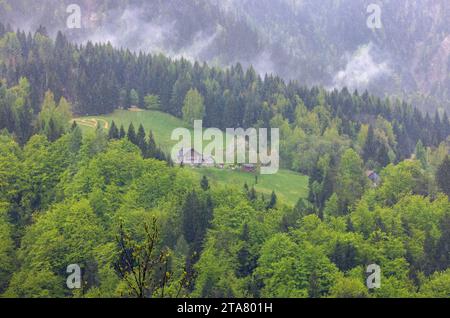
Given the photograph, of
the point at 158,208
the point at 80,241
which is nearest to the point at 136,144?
the point at 158,208

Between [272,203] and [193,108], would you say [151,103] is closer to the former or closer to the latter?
[193,108]

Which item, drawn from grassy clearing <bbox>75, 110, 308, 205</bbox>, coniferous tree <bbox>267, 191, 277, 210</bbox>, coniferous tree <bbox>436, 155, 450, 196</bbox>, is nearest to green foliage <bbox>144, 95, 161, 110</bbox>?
grassy clearing <bbox>75, 110, 308, 205</bbox>

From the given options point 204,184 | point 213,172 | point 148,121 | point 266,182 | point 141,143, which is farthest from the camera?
point 148,121

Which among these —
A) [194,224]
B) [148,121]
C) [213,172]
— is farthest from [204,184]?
[148,121]

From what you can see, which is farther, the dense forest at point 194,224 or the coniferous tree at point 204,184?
the coniferous tree at point 204,184

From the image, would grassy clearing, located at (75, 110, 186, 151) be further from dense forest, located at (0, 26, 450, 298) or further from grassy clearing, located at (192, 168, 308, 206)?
grassy clearing, located at (192, 168, 308, 206)

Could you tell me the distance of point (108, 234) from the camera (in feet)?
338

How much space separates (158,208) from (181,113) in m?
87.8

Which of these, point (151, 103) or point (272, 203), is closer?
point (272, 203)

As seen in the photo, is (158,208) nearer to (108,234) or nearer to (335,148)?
(108,234)

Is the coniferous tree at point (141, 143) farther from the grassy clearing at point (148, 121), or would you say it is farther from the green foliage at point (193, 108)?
the green foliage at point (193, 108)

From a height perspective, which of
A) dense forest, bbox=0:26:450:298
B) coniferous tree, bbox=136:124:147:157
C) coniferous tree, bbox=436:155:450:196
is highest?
coniferous tree, bbox=136:124:147:157

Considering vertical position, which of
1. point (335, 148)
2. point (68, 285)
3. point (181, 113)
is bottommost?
point (68, 285)

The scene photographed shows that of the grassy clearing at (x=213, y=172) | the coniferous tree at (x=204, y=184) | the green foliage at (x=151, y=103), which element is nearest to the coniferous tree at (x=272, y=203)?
the grassy clearing at (x=213, y=172)
